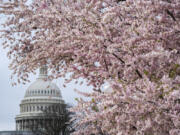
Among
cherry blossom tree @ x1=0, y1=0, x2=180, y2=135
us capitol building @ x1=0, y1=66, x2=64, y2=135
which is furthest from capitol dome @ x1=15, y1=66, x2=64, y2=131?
cherry blossom tree @ x1=0, y1=0, x2=180, y2=135

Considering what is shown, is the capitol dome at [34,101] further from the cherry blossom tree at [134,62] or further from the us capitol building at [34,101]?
the cherry blossom tree at [134,62]

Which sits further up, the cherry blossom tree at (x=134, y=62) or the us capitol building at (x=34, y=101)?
the cherry blossom tree at (x=134, y=62)

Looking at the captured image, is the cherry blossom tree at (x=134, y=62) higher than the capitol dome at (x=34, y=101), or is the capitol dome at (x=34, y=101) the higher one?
the cherry blossom tree at (x=134, y=62)

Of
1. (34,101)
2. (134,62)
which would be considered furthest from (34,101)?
(134,62)

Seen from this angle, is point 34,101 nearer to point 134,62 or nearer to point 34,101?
point 34,101

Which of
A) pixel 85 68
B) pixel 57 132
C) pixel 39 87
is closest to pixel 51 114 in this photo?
pixel 57 132

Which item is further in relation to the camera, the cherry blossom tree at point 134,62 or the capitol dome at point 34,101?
the capitol dome at point 34,101

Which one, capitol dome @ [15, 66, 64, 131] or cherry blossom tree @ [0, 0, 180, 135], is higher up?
cherry blossom tree @ [0, 0, 180, 135]

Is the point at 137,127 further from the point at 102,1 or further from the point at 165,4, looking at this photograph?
the point at 102,1

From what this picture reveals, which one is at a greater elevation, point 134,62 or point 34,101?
point 134,62

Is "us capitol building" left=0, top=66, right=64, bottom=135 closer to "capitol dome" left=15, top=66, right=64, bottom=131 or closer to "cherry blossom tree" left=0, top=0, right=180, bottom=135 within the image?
"capitol dome" left=15, top=66, right=64, bottom=131

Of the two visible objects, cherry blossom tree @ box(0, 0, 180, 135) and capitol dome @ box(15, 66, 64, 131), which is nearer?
cherry blossom tree @ box(0, 0, 180, 135)

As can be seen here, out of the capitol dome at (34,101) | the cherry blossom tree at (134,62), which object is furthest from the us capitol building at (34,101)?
the cherry blossom tree at (134,62)

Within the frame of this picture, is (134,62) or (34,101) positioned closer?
(134,62)
